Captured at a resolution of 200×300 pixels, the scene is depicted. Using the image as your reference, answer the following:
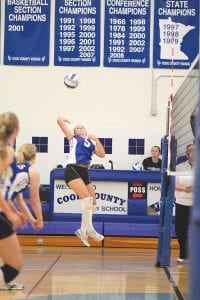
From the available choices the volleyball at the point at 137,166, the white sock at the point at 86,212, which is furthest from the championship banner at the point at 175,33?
the white sock at the point at 86,212

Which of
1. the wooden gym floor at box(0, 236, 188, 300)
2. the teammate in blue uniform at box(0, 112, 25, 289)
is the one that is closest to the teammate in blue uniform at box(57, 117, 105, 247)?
the wooden gym floor at box(0, 236, 188, 300)

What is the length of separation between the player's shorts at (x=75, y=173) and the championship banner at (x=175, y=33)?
556 cm

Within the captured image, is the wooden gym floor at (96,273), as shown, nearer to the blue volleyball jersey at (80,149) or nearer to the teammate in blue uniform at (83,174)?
the teammate in blue uniform at (83,174)

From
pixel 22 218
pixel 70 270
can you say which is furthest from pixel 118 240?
pixel 22 218

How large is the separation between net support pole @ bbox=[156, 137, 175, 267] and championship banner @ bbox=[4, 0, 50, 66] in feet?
20.7

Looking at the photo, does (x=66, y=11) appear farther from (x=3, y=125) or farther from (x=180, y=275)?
(x=3, y=125)

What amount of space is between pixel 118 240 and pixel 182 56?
5143 mm

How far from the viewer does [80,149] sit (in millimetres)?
10680

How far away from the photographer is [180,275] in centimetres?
922

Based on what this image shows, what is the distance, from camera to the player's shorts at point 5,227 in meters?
5.26

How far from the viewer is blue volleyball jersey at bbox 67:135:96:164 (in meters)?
10.7

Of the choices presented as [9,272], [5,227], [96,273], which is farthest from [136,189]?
[5,227]

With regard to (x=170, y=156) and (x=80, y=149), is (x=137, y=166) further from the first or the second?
(x=170, y=156)

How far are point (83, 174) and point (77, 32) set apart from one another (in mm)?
5951
